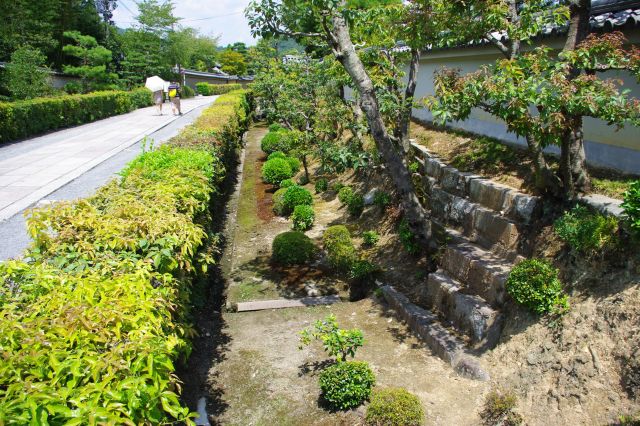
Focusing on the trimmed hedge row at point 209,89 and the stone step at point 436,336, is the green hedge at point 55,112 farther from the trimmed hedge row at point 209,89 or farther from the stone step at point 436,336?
the trimmed hedge row at point 209,89

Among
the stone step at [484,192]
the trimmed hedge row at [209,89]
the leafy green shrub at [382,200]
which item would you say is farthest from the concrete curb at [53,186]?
the trimmed hedge row at [209,89]

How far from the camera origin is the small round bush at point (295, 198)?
14664 millimetres

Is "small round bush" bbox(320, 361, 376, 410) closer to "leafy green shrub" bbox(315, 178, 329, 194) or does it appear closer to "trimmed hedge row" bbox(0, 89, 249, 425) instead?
"trimmed hedge row" bbox(0, 89, 249, 425)

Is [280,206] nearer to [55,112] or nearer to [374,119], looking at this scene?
[374,119]

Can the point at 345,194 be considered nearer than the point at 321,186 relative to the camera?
Yes

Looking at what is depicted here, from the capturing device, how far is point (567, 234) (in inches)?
250

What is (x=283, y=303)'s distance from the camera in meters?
9.52

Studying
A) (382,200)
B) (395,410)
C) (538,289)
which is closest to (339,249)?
(382,200)

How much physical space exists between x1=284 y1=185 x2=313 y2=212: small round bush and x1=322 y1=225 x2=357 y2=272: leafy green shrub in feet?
11.4

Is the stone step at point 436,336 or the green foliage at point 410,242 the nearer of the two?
the stone step at point 436,336

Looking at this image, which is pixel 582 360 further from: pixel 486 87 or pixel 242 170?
pixel 242 170

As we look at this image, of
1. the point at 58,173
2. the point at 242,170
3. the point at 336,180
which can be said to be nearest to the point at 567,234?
the point at 336,180

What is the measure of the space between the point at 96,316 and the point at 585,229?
594 centimetres

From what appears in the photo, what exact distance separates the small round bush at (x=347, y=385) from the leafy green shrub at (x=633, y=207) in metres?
3.70
